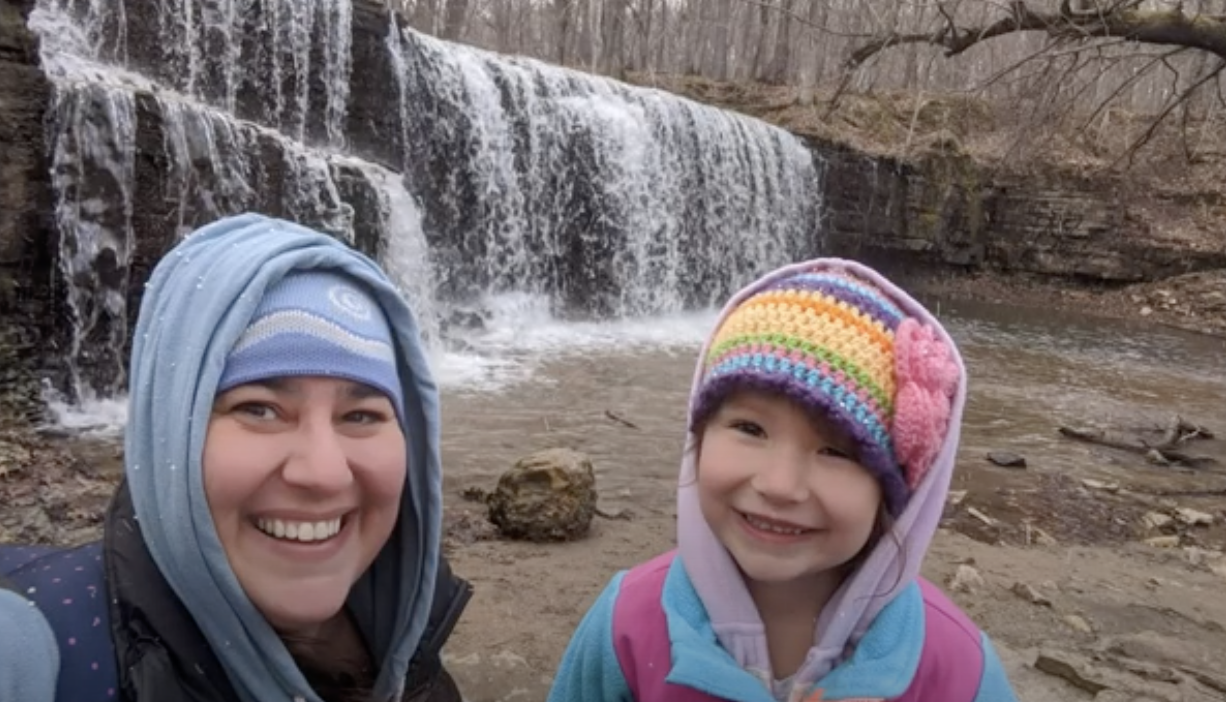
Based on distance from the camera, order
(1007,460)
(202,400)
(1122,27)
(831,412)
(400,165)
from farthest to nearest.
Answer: (400,165) → (1007,460) → (1122,27) → (831,412) → (202,400)

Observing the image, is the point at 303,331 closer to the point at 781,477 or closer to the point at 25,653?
the point at 25,653

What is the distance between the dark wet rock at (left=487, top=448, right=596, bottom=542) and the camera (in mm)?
5449

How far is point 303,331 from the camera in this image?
1.44 m

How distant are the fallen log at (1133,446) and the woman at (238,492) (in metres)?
8.76

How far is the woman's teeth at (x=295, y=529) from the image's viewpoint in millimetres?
1402

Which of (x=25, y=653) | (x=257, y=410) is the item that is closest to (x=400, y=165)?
(x=257, y=410)

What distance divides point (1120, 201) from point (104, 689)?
2721 centimetres

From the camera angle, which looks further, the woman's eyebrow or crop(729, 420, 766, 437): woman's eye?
crop(729, 420, 766, 437): woman's eye

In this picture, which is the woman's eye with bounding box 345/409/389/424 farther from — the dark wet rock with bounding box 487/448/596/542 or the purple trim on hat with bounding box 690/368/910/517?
the dark wet rock with bounding box 487/448/596/542

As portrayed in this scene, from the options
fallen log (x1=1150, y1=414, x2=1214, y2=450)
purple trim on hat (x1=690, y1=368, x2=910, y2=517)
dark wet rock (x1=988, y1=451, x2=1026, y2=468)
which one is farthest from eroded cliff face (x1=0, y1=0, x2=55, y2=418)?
fallen log (x1=1150, y1=414, x2=1214, y2=450)

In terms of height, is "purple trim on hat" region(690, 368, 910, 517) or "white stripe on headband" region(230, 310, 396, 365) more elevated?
"white stripe on headband" region(230, 310, 396, 365)

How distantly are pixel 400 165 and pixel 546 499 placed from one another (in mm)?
9404

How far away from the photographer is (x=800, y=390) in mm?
1558

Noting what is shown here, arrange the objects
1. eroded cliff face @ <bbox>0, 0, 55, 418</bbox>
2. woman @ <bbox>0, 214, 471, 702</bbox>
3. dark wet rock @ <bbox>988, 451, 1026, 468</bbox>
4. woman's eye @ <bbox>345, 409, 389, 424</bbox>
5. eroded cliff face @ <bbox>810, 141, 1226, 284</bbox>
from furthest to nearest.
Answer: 1. eroded cliff face @ <bbox>810, 141, 1226, 284</bbox>
2. dark wet rock @ <bbox>988, 451, 1026, 468</bbox>
3. eroded cliff face @ <bbox>0, 0, 55, 418</bbox>
4. woman's eye @ <bbox>345, 409, 389, 424</bbox>
5. woman @ <bbox>0, 214, 471, 702</bbox>
